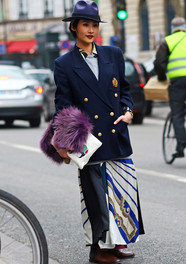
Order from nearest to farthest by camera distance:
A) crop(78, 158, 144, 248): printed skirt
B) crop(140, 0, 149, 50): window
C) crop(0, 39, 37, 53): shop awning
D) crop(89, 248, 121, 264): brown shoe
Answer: crop(78, 158, 144, 248): printed skirt
crop(89, 248, 121, 264): brown shoe
crop(140, 0, 149, 50): window
crop(0, 39, 37, 53): shop awning

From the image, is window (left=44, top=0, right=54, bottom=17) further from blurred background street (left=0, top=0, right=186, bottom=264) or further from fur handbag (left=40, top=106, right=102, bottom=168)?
fur handbag (left=40, top=106, right=102, bottom=168)

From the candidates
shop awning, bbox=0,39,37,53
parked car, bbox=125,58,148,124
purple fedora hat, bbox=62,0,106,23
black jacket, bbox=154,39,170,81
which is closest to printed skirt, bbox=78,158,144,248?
purple fedora hat, bbox=62,0,106,23

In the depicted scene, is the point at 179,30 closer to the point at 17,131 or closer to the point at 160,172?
the point at 160,172

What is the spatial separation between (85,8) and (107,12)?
1530 inches

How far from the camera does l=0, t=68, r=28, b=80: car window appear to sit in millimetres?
16953

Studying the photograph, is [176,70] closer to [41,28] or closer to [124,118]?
[124,118]

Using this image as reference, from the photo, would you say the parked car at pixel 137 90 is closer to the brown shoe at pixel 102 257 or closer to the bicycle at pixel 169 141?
the bicycle at pixel 169 141

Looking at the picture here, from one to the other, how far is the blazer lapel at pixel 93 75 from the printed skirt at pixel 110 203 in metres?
0.45

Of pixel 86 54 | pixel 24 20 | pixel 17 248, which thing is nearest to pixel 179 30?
pixel 86 54

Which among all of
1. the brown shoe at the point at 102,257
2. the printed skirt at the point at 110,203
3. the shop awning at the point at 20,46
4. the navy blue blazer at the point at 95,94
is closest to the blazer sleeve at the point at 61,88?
the navy blue blazer at the point at 95,94

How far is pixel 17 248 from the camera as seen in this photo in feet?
12.2

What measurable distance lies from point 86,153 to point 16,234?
106 cm

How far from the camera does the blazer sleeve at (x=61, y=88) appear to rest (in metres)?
4.82

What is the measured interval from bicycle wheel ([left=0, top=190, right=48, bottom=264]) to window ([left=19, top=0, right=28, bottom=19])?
201 ft
